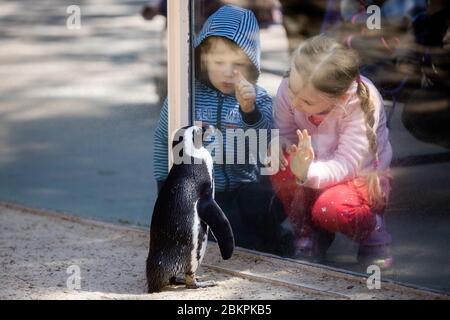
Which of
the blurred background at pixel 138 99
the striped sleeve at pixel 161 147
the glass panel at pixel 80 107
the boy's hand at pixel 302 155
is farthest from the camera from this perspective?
the glass panel at pixel 80 107

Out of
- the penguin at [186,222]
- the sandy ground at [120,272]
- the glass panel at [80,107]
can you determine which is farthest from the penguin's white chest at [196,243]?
the glass panel at [80,107]

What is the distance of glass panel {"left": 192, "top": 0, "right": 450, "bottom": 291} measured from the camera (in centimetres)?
391

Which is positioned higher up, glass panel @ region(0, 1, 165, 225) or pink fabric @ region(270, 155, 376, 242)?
glass panel @ region(0, 1, 165, 225)

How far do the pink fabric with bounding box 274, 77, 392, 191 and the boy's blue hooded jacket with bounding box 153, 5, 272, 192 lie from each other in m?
0.12

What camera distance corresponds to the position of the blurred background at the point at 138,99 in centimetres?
391

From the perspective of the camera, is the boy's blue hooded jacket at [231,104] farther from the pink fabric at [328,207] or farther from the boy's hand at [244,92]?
the pink fabric at [328,207]

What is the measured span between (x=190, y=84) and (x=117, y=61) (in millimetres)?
871

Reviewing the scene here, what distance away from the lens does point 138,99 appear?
204 inches

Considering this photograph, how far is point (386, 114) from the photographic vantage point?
401 cm

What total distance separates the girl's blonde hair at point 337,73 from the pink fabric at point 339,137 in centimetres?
3
